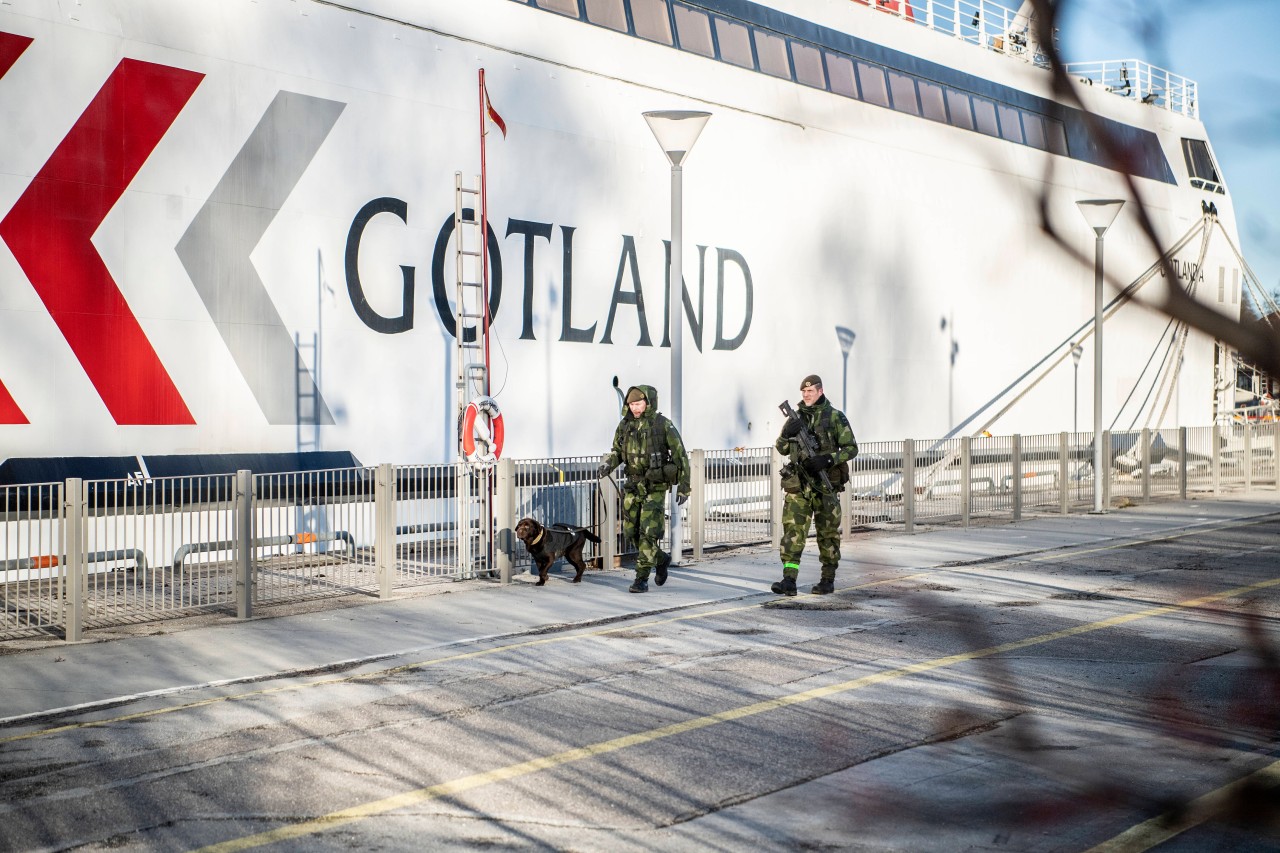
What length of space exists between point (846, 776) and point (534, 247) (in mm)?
12346

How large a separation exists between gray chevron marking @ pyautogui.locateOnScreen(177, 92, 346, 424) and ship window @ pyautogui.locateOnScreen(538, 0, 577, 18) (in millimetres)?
4347

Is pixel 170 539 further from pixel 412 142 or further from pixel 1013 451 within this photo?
pixel 1013 451

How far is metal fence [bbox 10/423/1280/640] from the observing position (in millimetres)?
9766

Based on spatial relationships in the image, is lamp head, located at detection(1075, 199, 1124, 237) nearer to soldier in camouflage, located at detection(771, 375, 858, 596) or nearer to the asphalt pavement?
the asphalt pavement

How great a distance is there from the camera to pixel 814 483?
453 inches

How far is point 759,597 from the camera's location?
11852 millimetres

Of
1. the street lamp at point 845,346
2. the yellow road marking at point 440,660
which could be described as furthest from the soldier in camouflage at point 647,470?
the street lamp at point 845,346

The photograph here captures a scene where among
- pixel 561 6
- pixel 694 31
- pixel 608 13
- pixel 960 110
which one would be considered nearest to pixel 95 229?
pixel 561 6

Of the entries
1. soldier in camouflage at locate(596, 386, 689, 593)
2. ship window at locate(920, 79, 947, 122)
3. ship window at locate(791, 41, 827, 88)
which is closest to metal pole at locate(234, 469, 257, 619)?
A: soldier in camouflage at locate(596, 386, 689, 593)

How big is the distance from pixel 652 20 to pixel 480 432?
909cm

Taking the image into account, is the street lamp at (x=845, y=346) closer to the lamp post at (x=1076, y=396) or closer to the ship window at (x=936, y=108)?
the lamp post at (x=1076, y=396)

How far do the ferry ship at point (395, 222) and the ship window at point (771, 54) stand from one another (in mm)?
51

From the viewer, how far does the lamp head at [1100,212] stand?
1459 millimetres

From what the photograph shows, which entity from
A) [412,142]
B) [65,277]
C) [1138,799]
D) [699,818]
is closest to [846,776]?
[699,818]
